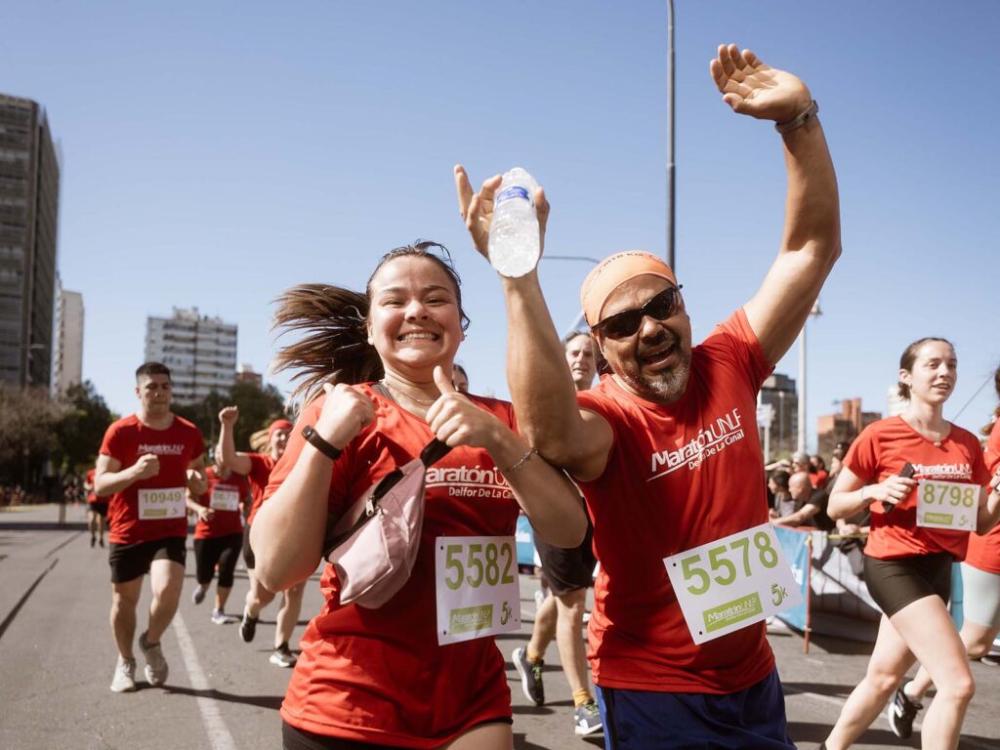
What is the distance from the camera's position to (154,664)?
21.8 ft

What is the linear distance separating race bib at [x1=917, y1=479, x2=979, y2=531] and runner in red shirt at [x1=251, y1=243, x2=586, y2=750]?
274cm

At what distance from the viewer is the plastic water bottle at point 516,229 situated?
6.61 ft

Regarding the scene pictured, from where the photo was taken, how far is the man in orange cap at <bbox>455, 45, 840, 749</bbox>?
2305mm

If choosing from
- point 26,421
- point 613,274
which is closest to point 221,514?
point 613,274

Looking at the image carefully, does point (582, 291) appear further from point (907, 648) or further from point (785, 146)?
point (907, 648)

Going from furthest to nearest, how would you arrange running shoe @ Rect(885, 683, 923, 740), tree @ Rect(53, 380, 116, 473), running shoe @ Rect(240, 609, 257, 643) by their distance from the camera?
tree @ Rect(53, 380, 116, 473) < running shoe @ Rect(240, 609, 257, 643) < running shoe @ Rect(885, 683, 923, 740)

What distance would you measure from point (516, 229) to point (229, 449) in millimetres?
5878

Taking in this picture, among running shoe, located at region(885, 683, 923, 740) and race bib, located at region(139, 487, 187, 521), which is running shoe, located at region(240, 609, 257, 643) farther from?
running shoe, located at region(885, 683, 923, 740)

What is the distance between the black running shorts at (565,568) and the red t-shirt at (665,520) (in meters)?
2.99

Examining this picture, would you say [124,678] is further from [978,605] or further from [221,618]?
[978,605]

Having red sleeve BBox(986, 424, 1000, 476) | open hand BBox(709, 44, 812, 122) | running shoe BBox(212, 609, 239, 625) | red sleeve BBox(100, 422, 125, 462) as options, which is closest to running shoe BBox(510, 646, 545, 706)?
red sleeve BBox(986, 424, 1000, 476)

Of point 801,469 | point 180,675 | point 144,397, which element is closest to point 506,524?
point 144,397

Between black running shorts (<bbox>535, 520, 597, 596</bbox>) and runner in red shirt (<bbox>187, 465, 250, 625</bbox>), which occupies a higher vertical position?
black running shorts (<bbox>535, 520, 597, 596</bbox>)

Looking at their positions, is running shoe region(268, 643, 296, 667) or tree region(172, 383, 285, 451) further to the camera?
tree region(172, 383, 285, 451)
